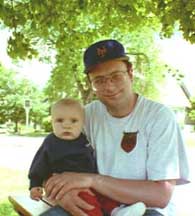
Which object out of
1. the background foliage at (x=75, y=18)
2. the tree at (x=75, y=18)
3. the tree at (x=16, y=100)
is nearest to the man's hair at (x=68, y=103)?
the background foliage at (x=75, y=18)

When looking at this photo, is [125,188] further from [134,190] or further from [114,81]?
[114,81]

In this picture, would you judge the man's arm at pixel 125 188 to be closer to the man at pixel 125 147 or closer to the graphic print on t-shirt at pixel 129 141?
the man at pixel 125 147

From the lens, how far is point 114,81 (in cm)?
300

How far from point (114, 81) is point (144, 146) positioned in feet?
1.41

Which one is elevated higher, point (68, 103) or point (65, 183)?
point (68, 103)

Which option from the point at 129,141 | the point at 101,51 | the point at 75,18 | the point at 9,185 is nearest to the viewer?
the point at 129,141

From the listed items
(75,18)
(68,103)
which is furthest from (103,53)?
(75,18)

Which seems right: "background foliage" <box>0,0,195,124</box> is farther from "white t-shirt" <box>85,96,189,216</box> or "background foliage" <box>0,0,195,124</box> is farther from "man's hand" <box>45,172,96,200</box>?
"man's hand" <box>45,172,96,200</box>

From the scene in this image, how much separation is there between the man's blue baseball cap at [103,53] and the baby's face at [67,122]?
29 cm

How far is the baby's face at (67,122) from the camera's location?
9.86 feet

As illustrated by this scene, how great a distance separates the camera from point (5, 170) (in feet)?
43.1

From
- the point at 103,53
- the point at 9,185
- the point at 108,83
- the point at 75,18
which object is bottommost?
the point at 9,185

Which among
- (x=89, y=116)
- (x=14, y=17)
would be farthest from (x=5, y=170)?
(x=89, y=116)

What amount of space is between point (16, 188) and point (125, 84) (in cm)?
769
